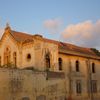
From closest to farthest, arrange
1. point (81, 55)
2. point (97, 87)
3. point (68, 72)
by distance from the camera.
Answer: point (68, 72) < point (81, 55) < point (97, 87)

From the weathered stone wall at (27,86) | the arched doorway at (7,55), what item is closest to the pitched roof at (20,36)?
the arched doorway at (7,55)

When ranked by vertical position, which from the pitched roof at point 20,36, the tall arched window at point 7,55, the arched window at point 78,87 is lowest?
the arched window at point 78,87

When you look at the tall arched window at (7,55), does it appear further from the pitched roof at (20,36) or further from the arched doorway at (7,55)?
the pitched roof at (20,36)

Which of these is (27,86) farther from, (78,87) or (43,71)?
(78,87)

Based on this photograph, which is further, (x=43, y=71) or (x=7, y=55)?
(x=7, y=55)

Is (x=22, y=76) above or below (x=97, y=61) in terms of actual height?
below

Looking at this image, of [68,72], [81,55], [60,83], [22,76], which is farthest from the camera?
[81,55]

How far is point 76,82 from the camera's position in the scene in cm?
3183

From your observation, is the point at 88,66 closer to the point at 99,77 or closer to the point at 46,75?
the point at 99,77

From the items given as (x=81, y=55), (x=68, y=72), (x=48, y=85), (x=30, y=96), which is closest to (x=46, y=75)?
(x=48, y=85)

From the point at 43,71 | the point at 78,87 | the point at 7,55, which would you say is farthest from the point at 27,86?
the point at 78,87

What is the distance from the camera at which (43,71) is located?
26.3 meters

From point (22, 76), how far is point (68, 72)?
8.58 meters

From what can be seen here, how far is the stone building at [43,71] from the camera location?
23562 mm
